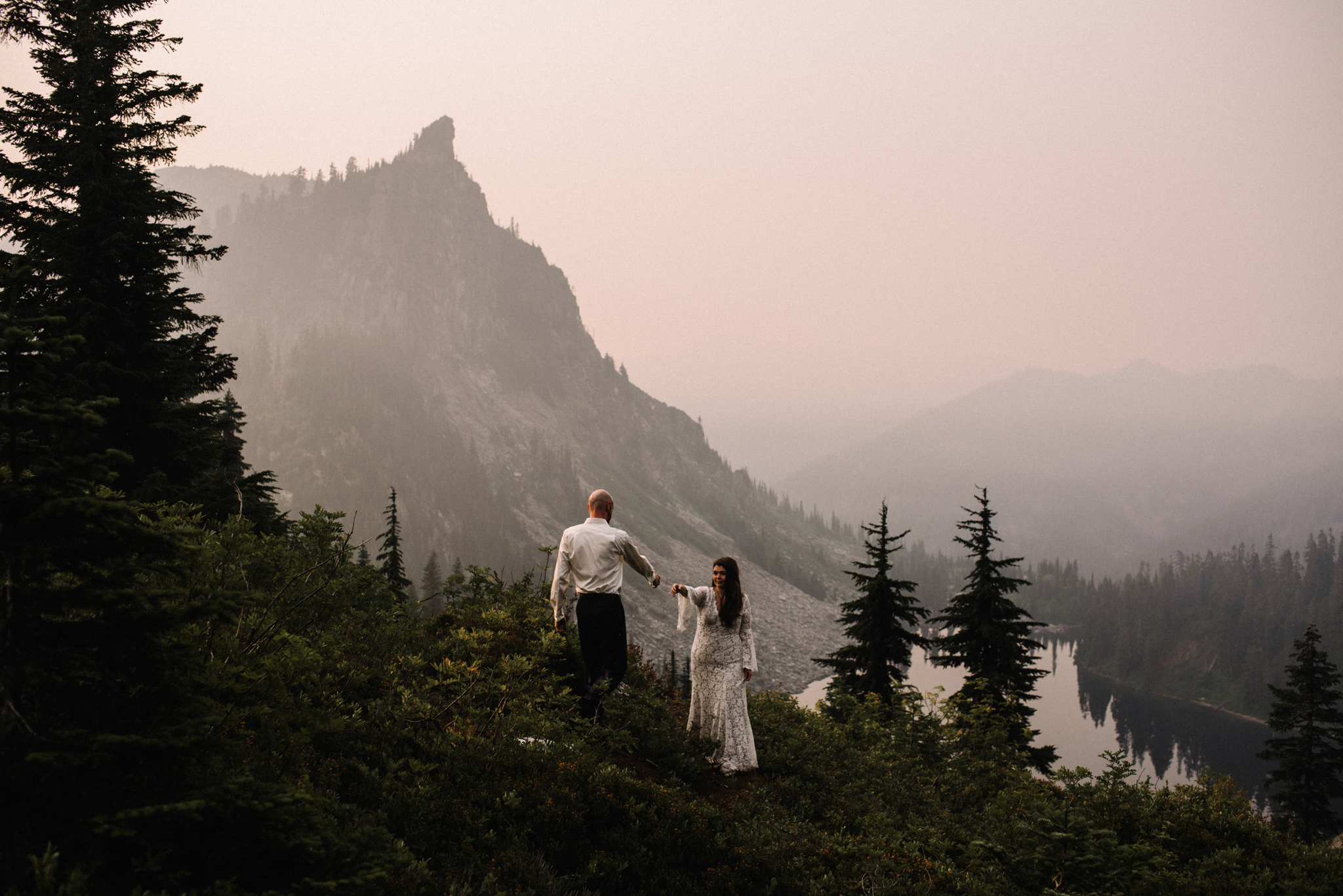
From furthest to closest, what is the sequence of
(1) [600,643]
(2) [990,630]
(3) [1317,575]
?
(3) [1317,575] < (2) [990,630] < (1) [600,643]

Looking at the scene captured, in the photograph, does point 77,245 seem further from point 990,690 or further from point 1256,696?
point 1256,696

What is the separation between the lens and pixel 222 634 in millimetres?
5250

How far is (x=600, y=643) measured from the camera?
27.2 feet

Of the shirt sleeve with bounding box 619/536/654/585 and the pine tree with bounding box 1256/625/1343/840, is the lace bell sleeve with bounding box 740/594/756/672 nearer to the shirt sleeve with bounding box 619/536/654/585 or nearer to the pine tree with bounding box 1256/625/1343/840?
the shirt sleeve with bounding box 619/536/654/585

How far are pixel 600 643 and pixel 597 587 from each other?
2.55ft

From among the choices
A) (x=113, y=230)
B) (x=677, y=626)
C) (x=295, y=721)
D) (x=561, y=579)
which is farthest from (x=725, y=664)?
(x=113, y=230)

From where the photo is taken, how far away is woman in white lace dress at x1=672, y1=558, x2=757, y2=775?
9102mm

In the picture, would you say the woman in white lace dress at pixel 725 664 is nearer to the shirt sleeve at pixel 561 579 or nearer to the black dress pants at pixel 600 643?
the black dress pants at pixel 600 643

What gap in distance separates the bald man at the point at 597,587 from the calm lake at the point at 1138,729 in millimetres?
84299

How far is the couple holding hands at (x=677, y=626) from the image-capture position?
319 inches

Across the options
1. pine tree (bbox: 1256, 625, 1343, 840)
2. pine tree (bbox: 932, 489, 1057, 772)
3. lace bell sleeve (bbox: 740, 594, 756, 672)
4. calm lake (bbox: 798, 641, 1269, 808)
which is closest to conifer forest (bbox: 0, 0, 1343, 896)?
lace bell sleeve (bbox: 740, 594, 756, 672)

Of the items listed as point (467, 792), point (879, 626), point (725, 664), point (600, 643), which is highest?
point (600, 643)

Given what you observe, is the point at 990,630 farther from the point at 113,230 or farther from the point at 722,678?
the point at 113,230

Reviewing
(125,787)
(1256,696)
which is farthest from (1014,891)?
(1256,696)
